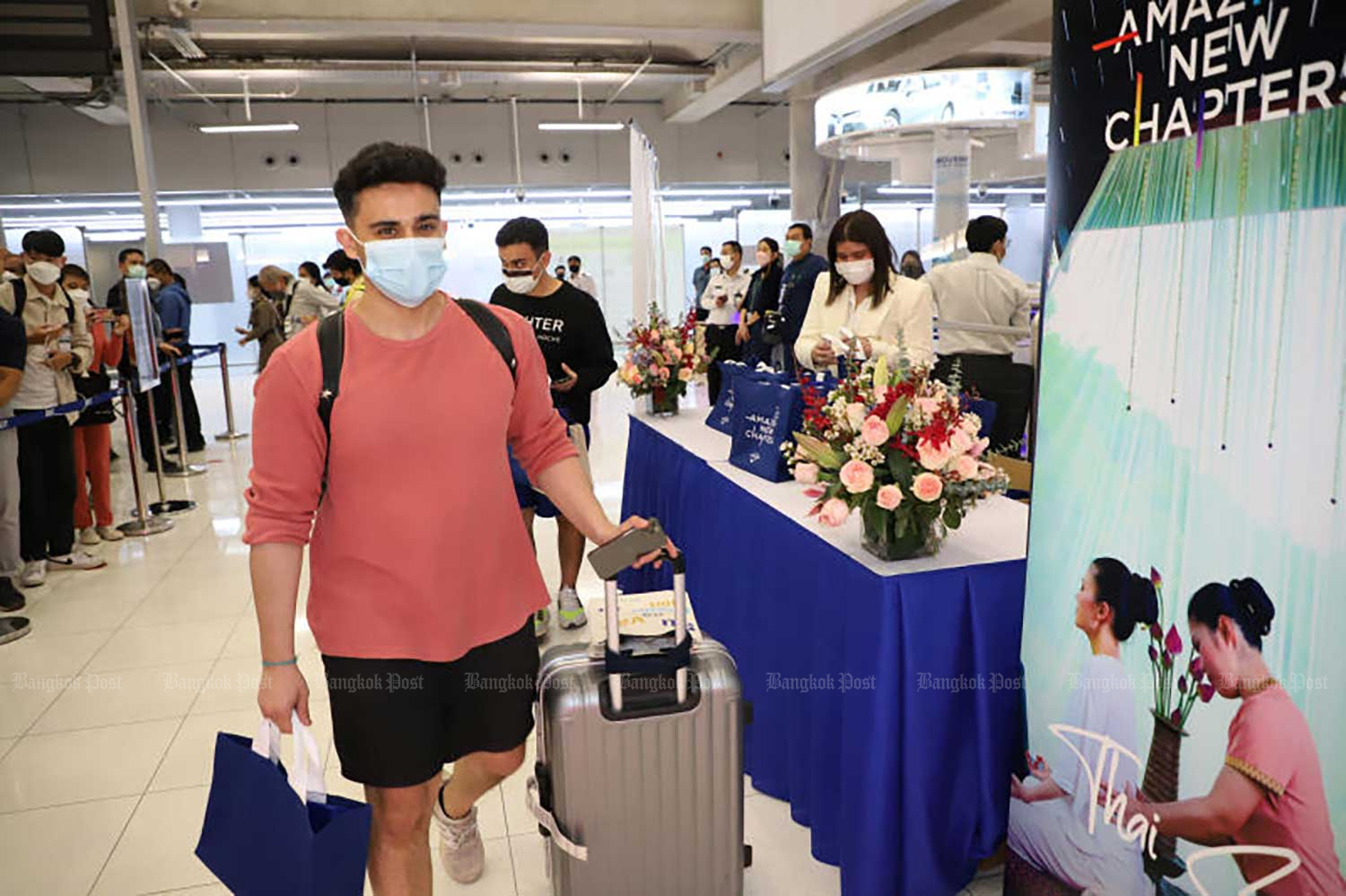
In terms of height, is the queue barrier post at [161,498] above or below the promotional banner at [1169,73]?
below

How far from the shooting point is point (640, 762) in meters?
1.72

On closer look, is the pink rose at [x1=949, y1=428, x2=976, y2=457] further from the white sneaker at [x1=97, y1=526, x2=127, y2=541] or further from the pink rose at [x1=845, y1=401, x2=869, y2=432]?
the white sneaker at [x1=97, y1=526, x2=127, y2=541]

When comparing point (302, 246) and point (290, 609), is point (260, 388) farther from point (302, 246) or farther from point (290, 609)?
point (302, 246)

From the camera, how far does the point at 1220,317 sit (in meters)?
1.41

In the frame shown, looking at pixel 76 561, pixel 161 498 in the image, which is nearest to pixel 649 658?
pixel 76 561

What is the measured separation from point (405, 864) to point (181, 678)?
223 cm

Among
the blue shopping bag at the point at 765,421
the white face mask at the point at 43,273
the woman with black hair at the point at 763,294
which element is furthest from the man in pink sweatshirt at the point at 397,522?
the woman with black hair at the point at 763,294

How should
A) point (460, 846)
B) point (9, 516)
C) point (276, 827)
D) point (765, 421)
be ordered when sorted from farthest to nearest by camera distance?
point (9, 516)
point (765, 421)
point (460, 846)
point (276, 827)

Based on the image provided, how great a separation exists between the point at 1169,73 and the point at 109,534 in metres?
5.77

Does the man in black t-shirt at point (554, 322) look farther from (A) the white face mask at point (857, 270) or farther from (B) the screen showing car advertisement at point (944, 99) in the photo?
(B) the screen showing car advertisement at point (944, 99)

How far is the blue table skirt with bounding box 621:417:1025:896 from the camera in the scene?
193cm

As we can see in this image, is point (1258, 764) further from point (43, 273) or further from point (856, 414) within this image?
point (43, 273)

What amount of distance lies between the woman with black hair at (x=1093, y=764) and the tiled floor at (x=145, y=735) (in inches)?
14.7

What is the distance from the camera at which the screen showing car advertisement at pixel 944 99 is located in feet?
22.1
